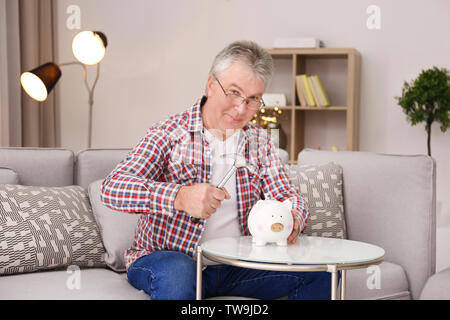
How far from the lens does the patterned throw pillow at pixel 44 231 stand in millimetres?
1788

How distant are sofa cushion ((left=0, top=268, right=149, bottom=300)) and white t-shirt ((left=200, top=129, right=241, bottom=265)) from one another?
26 centimetres

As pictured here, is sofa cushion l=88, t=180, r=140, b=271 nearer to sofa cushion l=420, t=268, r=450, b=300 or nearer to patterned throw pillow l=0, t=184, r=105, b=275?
patterned throw pillow l=0, t=184, r=105, b=275

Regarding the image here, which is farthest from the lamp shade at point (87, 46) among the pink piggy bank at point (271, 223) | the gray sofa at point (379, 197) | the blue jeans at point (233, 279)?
the pink piggy bank at point (271, 223)

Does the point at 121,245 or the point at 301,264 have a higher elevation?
the point at 301,264

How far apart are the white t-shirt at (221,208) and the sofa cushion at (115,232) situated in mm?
394

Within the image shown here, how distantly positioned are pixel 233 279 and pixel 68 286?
49 centimetres

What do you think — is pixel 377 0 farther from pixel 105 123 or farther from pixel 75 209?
pixel 75 209

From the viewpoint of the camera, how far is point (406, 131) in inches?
161

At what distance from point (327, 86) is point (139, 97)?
1.36 m

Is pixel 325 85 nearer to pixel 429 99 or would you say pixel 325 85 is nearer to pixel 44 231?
pixel 429 99

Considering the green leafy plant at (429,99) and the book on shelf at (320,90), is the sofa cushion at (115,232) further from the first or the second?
the green leafy plant at (429,99)

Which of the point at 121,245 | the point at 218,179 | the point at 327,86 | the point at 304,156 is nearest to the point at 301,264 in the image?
the point at 218,179

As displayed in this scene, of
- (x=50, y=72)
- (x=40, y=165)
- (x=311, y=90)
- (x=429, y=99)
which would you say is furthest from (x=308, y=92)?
(x=40, y=165)

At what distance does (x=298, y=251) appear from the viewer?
141 cm
